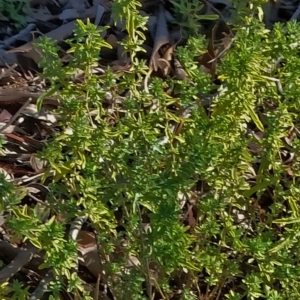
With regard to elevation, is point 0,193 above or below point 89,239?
above

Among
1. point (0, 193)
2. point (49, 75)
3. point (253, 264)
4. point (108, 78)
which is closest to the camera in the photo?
point (0, 193)

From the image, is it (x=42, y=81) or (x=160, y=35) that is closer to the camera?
(x=42, y=81)

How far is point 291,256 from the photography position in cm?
184

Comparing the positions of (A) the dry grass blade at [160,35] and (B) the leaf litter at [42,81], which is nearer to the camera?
(B) the leaf litter at [42,81]

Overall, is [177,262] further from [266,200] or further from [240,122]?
[266,200]

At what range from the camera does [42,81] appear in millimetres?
2570

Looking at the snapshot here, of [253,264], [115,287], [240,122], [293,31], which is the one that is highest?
[293,31]

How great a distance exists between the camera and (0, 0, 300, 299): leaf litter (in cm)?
212

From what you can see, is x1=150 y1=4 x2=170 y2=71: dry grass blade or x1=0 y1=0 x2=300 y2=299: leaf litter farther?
x1=150 y1=4 x2=170 y2=71: dry grass blade

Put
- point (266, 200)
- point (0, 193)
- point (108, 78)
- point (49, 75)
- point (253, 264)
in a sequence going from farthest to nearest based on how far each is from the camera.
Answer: point (266, 200)
point (253, 264)
point (108, 78)
point (49, 75)
point (0, 193)

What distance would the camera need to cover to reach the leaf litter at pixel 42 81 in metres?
2.12

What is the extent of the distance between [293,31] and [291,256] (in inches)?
19.9

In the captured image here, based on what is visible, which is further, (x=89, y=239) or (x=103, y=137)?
(x=89, y=239)

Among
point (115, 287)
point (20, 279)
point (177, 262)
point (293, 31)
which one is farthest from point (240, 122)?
point (20, 279)
